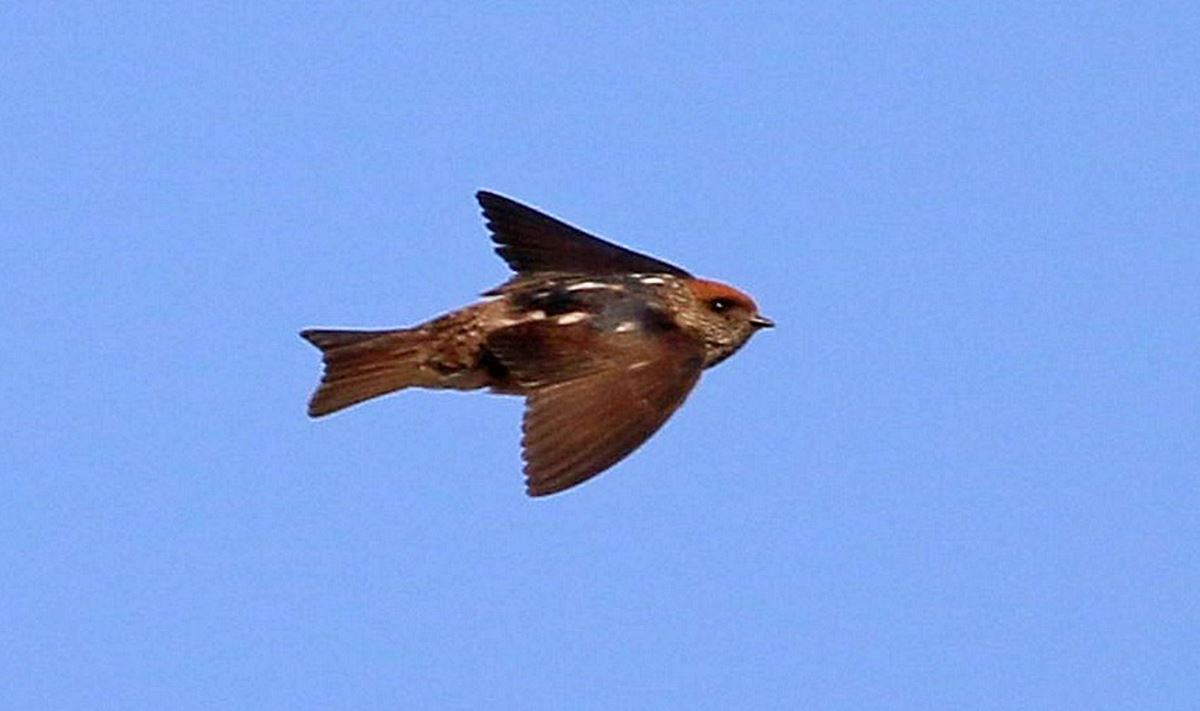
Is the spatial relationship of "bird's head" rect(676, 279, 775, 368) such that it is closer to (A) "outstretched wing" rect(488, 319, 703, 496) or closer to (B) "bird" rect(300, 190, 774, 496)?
(B) "bird" rect(300, 190, 774, 496)

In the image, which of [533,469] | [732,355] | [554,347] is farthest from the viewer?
[732,355]

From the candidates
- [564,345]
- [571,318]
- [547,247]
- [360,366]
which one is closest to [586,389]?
→ [564,345]

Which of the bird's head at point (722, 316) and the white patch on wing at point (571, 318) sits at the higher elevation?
the bird's head at point (722, 316)

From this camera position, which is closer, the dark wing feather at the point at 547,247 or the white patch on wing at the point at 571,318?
the white patch on wing at the point at 571,318

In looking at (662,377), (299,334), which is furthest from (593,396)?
(299,334)

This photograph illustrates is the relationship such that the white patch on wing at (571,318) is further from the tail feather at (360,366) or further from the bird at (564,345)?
the tail feather at (360,366)

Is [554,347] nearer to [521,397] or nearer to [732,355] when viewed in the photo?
[521,397]

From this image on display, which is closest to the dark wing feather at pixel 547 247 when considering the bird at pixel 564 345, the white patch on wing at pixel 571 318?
the bird at pixel 564 345

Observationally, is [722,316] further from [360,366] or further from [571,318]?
[360,366]
